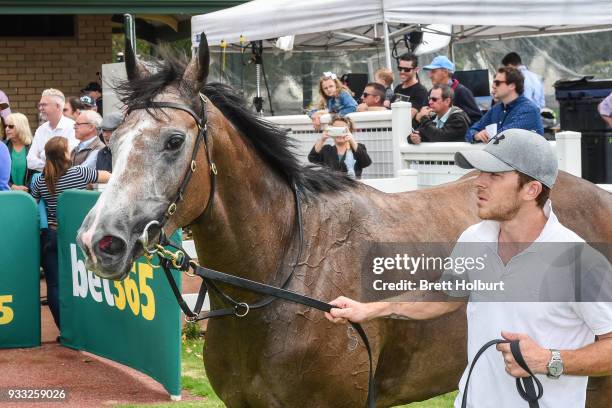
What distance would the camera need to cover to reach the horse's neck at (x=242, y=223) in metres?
4.14

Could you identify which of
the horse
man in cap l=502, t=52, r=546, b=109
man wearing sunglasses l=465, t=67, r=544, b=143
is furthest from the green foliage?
man in cap l=502, t=52, r=546, b=109

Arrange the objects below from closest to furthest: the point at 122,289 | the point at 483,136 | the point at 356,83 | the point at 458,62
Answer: the point at 122,289
the point at 483,136
the point at 356,83
the point at 458,62

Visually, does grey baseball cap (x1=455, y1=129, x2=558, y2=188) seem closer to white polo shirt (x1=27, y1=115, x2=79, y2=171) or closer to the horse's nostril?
the horse's nostril

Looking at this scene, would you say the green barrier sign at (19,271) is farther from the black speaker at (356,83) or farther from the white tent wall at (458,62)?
the white tent wall at (458,62)

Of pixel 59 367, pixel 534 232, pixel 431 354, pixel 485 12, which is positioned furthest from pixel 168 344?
pixel 485 12

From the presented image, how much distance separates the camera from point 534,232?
3.06m

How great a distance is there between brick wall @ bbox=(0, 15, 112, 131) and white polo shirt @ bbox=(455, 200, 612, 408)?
14454 mm

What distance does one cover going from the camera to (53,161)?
896cm

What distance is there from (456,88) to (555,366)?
821 centimetres

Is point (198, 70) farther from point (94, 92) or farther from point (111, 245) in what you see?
point (94, 92)

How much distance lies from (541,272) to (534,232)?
13 cm

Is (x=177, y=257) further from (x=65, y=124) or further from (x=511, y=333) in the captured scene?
(x=65, y=124)

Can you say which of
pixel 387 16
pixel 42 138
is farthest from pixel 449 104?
pixel 42 138

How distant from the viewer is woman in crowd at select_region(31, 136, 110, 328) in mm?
8844
